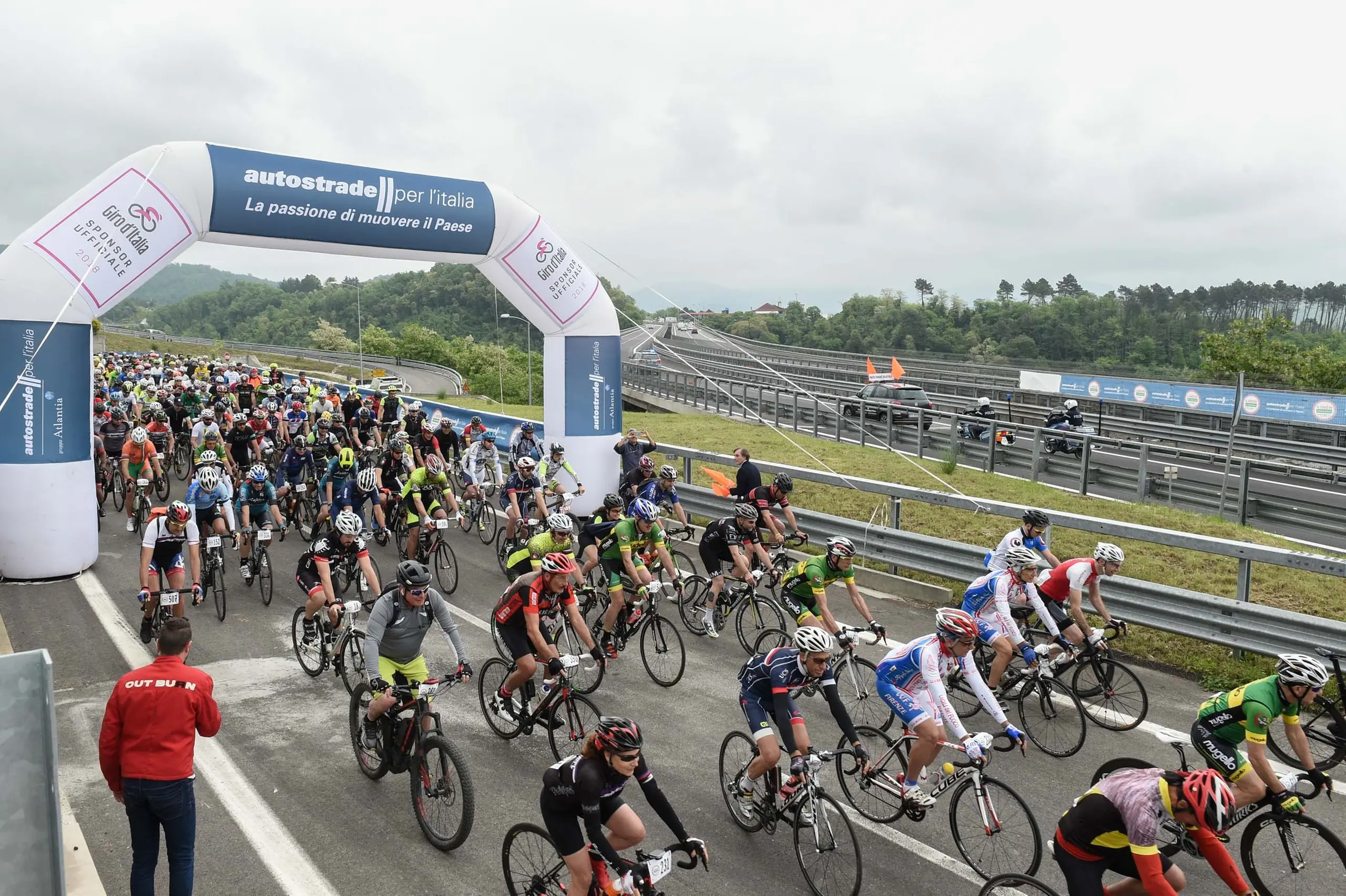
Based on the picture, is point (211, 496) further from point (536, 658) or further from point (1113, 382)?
point (1113, 382)

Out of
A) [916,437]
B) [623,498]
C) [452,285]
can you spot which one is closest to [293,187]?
[623,498]

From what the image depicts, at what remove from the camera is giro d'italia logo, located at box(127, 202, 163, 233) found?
13.4 meters

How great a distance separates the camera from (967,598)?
907 centimetres

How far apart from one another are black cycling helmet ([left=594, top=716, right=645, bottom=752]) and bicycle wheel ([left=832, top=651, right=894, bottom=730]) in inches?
168

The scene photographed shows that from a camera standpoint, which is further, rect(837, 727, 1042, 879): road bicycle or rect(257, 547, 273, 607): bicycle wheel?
rect(257, 547, 273, 607): bicycle wheel

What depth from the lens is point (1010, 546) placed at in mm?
9883

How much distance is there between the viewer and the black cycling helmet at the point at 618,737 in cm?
503

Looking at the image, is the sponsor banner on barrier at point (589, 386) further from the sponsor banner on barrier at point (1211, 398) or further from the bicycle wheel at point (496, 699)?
the sponsor banner on barrier at point (1211, 398)

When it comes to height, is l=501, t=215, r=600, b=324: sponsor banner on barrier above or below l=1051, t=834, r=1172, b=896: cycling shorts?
above

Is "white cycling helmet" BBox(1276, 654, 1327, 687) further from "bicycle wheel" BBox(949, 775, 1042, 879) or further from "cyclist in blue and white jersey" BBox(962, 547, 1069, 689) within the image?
"cyclist in blue and white jersey" BBox(962, 547, 1069, 689)

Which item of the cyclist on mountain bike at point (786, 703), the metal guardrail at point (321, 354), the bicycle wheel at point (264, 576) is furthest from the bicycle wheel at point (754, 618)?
the metal guardrail at point (321, 354)

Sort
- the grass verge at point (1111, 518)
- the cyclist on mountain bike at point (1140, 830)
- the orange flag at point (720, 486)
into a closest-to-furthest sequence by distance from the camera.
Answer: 1. the cyclist on mountain bike at point (1140, 830)
2. the grass verge at point (1111, 518)
3. the orange flag at point (720, 486)

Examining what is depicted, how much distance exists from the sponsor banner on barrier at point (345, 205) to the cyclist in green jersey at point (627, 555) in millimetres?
7811

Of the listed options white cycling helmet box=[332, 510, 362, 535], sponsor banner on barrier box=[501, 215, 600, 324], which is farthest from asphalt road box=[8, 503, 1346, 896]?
sponsor banner on barrier box=[501, 215, 600, 324]
